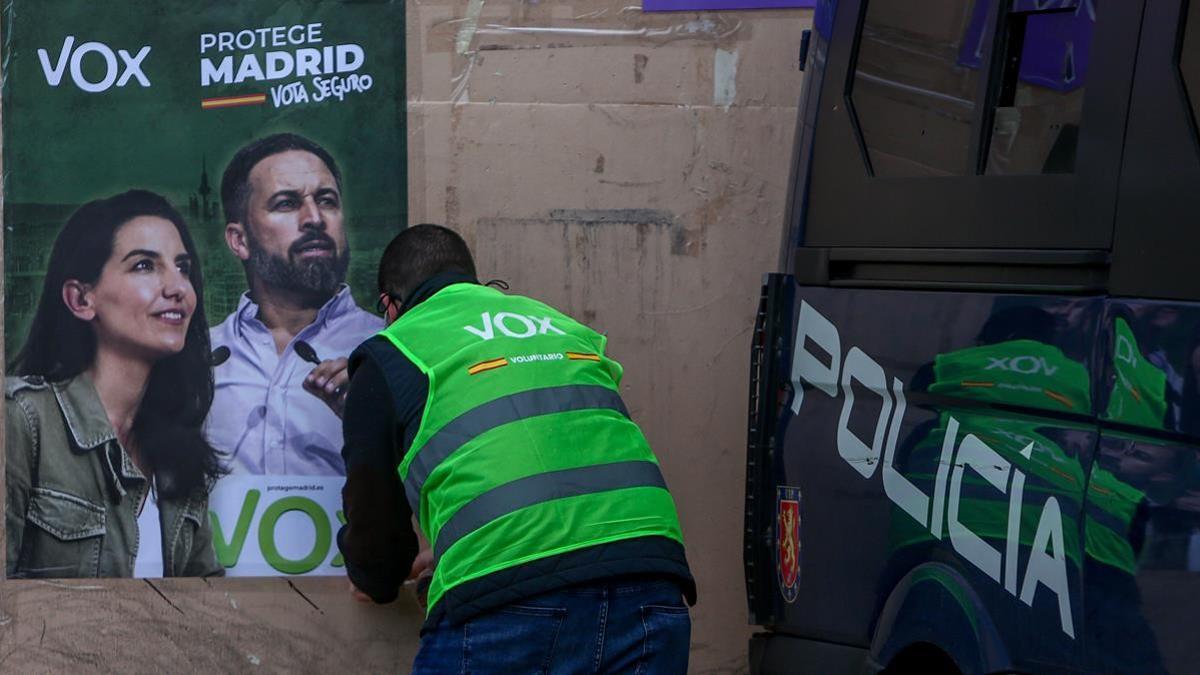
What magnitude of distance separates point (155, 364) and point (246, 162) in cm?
69

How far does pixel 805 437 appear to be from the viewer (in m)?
3.55

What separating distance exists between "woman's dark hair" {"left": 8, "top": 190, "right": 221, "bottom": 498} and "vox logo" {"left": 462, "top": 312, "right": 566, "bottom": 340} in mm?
1778

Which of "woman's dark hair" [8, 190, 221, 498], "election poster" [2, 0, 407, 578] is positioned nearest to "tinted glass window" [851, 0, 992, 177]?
"election poster" [2, 0, 407, 578]

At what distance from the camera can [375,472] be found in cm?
339

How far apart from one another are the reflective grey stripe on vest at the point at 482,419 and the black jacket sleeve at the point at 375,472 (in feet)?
0.37

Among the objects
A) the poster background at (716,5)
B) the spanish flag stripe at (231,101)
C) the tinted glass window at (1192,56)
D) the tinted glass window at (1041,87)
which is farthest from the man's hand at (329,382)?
the tinted glass window at (1192,56)

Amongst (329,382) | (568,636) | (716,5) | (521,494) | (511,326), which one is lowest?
(568,636)

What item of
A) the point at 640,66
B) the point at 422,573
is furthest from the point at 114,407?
the point at 640,66

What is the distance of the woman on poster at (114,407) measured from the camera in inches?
189

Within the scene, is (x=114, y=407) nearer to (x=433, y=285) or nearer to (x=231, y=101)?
(x=231, y=101)

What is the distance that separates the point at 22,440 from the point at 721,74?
247 centimetres

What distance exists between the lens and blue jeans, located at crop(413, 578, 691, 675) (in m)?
3.08

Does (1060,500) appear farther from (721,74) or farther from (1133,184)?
(721,74)

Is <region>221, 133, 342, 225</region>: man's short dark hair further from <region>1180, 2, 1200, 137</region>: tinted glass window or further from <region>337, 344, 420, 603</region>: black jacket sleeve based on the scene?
<region>1180, 2, 1200, 137</region>: tinted glass window
